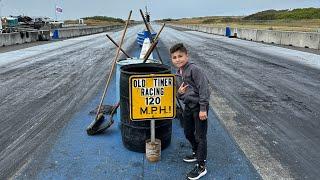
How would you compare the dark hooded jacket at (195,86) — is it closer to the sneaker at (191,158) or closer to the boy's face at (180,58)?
the boy's face at (180,58)

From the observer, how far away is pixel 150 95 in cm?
475

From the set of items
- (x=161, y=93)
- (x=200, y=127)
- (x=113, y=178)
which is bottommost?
Answer: (x=113, y=178)

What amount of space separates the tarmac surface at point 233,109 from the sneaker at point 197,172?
2.54 ft

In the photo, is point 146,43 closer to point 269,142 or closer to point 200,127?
point 269,142

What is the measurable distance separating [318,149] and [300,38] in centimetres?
2042

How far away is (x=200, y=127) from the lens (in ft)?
14.9

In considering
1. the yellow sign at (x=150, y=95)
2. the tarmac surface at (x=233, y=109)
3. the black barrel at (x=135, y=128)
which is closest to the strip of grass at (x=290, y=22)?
the tarmac surface at (x=233, y=109)

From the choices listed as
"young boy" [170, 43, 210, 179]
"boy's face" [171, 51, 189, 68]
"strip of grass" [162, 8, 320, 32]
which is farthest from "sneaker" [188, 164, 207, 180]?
"strip of grass" [162, 8, 320, 32]

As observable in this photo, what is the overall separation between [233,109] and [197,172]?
11.8ft

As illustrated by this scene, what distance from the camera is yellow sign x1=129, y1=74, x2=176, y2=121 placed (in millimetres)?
4723

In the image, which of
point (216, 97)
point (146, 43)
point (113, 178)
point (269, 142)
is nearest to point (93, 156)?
point (113, 178)

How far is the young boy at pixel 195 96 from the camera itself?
435 cm

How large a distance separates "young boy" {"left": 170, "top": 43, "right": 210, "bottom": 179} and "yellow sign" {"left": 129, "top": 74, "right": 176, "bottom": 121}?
205 mm


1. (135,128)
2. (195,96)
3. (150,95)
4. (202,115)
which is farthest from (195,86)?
(135,128)
